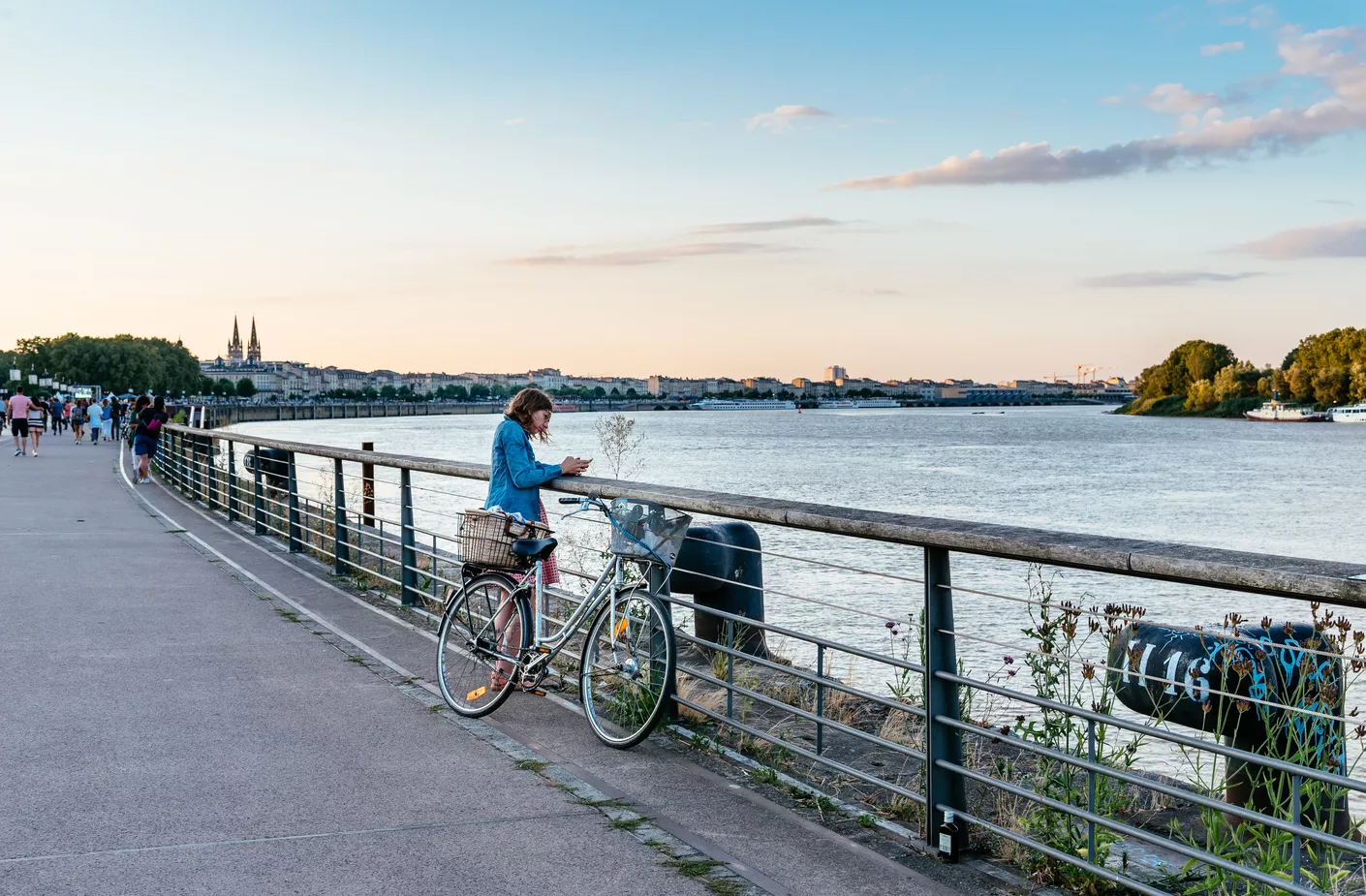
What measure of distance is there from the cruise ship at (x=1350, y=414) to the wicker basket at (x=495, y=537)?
175 meters

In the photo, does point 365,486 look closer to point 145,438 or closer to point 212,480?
point 212,480

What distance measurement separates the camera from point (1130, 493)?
178 ft

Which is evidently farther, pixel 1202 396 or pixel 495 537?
pixel 1202 396

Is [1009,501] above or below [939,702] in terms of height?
below

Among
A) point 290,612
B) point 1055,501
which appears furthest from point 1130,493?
point 290,612

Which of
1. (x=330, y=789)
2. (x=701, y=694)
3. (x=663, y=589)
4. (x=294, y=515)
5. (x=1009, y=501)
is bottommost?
(x=1009, y=501)

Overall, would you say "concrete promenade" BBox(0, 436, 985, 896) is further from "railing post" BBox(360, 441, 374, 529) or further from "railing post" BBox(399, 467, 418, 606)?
"railing post" BBox(360, 441, 374, 529)

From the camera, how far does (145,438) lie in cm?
2553

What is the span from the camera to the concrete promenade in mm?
4242

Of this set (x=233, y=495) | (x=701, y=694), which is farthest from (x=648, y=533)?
(x=233, y=495)

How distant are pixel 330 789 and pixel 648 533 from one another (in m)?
1.69

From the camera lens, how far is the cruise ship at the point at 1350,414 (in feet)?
524

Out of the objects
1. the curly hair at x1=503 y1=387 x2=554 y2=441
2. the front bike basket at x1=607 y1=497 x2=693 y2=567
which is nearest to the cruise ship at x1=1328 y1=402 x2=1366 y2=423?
the curly hair at x1=503 y1=387 x2=554 y2=441

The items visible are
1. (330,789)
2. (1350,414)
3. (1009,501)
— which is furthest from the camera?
(1350,414)
